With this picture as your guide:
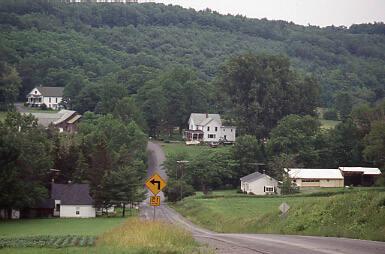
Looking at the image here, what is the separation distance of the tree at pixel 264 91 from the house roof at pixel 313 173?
21035mm

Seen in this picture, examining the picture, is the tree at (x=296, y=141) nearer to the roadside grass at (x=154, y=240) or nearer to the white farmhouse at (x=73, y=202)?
the white farmhouse at (x=73, y=202)

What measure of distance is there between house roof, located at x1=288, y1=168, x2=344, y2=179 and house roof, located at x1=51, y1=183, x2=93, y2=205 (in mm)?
27619

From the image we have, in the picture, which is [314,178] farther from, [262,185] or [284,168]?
[262,185]

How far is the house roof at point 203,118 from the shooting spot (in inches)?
4302

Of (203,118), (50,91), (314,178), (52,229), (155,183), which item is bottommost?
(52,229)

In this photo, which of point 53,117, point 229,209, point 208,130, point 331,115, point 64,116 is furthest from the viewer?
point 331,115

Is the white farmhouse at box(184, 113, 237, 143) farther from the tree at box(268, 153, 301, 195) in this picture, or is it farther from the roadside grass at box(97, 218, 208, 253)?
the roadside grass at box(97, 218, 208, 253)

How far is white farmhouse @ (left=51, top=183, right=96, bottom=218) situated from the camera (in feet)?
215

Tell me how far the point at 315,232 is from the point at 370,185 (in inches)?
2323

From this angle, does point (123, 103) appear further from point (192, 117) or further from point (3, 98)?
point (3, 98)

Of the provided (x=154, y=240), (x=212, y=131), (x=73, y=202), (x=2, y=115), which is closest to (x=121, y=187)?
(x=73, y=202)

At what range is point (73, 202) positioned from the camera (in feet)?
214

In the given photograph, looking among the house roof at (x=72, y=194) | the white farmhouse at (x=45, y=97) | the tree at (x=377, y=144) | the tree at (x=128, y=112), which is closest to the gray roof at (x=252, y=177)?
the tree at (x=377, y=144)

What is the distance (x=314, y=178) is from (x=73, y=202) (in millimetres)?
32029
